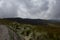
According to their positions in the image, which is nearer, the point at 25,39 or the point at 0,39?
the point at 0,39

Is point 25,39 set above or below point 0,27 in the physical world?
below

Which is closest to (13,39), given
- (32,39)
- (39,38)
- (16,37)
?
Result: (16,37)

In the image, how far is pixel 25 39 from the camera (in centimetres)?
2503

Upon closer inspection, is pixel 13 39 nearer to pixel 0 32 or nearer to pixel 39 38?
pixel 0 32

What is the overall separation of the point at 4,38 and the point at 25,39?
463 centimetres

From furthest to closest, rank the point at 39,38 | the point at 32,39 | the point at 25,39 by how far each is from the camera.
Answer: the point at 39,38, the point at 32,39, the point at 25,39

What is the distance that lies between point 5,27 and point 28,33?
7.11 metres

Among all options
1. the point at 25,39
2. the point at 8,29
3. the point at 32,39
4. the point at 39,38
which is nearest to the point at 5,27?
the point at 8,29

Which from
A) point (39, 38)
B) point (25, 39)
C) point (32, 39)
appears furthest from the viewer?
point (39, 38)

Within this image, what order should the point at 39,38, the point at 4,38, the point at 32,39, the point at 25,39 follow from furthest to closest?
1. the point at 39,38
2. the point at 32,39
3. the point at 25,39
4. the point at 4,38

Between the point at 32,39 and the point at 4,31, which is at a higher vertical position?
the point at 4,31

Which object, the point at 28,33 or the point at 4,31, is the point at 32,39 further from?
the point at 4,31

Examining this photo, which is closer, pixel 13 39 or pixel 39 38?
pixel 13 39

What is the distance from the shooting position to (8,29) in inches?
867
